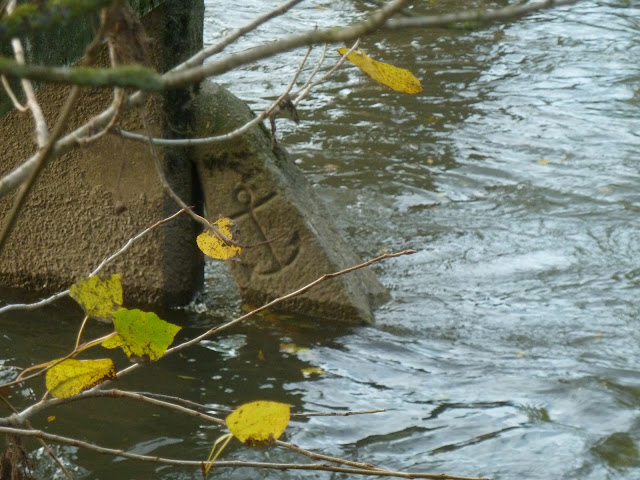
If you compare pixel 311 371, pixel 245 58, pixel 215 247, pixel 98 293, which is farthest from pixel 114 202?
pixel 245 58

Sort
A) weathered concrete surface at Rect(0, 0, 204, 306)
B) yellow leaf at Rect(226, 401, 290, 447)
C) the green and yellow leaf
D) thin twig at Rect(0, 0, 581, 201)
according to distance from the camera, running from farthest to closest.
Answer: weathered concrete surface at Rect(0, 0, 204, 306)
the green and yellow leaf
yellow leaf at Rect(226, 401, 290, 447)
thin twig at Rect(0, 0, 581, 201)

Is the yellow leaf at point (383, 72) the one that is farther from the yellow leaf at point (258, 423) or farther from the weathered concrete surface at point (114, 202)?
the weathered concrete surface at point (114, 202)

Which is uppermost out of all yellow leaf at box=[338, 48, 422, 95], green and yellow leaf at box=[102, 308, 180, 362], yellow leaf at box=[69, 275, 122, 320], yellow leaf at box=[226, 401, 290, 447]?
yellow leaf at box=[338, 48, 422, 95]

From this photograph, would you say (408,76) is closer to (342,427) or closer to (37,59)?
(37,59)

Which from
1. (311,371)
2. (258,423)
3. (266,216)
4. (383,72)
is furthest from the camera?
(266,216)

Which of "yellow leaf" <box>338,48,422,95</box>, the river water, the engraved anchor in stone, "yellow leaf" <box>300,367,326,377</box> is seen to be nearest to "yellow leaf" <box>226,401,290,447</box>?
"yellow leaf" <box>338,48,422,95</box>

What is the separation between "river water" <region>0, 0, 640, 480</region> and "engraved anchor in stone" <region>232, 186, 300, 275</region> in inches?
10.9

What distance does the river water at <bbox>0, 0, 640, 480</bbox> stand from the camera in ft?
10.8

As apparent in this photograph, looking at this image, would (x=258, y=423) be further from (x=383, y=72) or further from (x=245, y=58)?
(x=245, y=58)

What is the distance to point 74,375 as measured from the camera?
2.02m

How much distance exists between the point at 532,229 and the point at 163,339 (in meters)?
3.58

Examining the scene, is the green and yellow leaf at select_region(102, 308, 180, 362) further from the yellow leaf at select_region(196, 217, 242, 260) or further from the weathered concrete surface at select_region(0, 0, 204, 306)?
the weathered concrete surface at select_region(0, 0, 204, 306)


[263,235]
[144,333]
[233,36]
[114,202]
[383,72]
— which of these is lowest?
[263,235]

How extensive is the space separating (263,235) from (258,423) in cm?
236
